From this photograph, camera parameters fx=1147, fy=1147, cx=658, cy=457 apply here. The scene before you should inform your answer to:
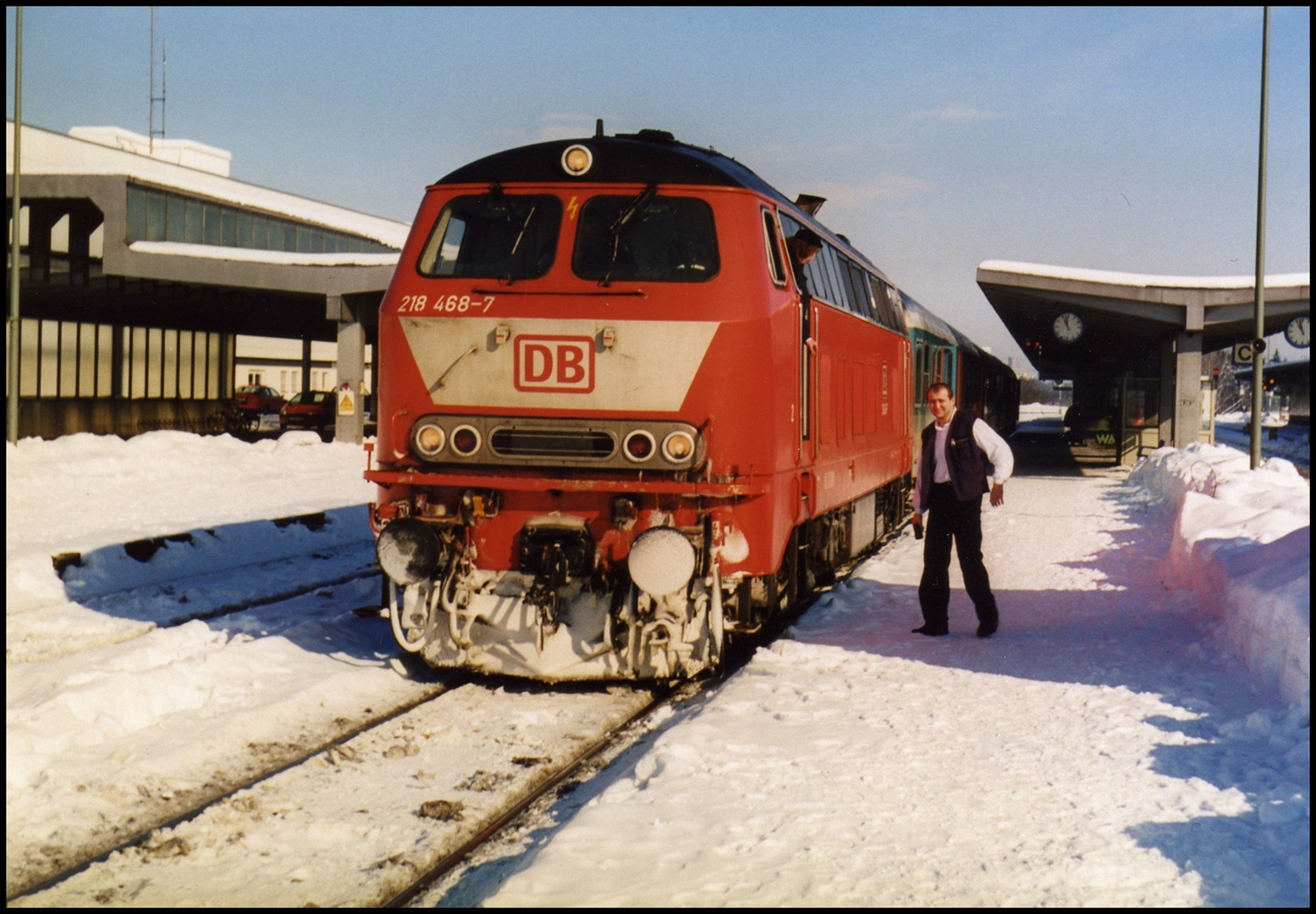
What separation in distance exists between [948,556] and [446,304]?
379 centimetres

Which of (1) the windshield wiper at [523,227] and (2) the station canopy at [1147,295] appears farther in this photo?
(2) the station canopy at [1147,295]

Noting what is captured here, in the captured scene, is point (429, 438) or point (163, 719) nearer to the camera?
point (163, 719)

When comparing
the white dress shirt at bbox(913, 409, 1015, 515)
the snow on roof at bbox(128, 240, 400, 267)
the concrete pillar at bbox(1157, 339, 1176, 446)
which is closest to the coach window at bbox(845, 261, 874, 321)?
the white dress shirt at bbox(913, 409, 1015, 515)

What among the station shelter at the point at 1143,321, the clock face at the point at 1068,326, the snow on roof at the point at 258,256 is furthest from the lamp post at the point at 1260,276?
the snow on roof at the point at 258,256

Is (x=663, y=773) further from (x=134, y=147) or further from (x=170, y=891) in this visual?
(x=134, y=147)

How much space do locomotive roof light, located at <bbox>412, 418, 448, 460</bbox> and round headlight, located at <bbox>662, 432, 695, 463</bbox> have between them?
1.27m

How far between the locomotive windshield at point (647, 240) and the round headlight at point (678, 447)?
92cm

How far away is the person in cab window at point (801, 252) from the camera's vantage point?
7.19 m

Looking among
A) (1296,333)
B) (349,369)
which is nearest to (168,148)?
(349,369)

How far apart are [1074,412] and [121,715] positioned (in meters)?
33.9

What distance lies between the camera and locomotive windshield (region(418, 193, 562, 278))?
21.8 feet

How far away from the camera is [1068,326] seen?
26.1 m

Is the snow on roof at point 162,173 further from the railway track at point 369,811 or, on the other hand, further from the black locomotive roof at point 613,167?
the railway track at point 369,811

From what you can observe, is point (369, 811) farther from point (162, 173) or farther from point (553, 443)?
point (162, 173)
